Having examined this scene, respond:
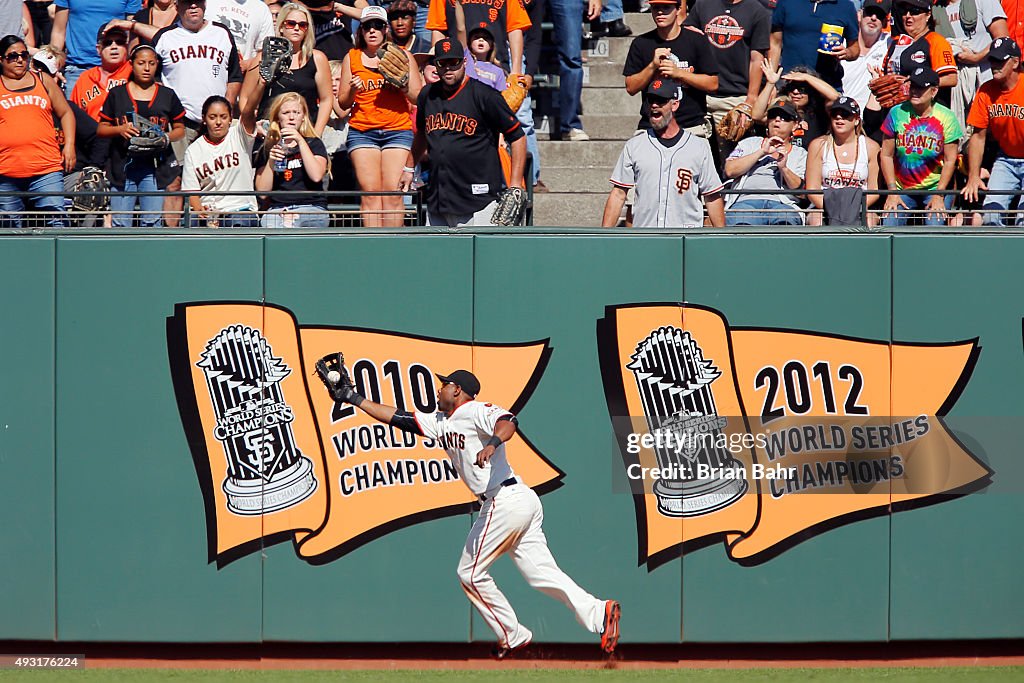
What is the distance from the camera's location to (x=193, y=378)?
368 inches

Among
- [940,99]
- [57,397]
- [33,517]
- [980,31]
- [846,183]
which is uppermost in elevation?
[980,31]

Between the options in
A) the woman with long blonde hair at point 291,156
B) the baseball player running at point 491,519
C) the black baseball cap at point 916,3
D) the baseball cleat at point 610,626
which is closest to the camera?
the baseball player running at point 491,519

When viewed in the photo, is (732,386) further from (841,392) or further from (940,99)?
(940,99)

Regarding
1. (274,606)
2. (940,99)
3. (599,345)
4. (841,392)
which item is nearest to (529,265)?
(599,345)

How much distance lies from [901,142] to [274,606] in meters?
6.15

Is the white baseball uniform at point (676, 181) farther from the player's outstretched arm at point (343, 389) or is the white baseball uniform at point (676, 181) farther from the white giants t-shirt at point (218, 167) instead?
the white giants t-shirt at point (218, 167)

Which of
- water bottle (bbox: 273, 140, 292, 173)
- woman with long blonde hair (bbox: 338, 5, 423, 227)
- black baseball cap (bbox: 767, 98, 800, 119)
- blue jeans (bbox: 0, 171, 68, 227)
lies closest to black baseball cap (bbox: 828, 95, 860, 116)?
black baseball cap (bbox: 767, 98, 800, 119)

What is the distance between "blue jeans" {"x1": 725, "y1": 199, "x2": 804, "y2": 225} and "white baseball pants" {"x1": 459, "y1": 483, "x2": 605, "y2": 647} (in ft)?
9.54

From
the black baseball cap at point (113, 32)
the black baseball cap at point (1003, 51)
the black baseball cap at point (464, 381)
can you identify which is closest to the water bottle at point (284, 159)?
the black baseball cap at point (113, 32)

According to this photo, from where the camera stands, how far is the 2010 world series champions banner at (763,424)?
9.30 meters

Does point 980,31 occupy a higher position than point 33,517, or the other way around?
point 980,31

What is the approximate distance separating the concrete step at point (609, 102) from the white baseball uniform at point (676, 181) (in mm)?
3291

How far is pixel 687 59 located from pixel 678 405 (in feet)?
11.8

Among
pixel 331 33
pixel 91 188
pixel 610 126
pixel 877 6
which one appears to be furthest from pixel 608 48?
pixel 91 188
